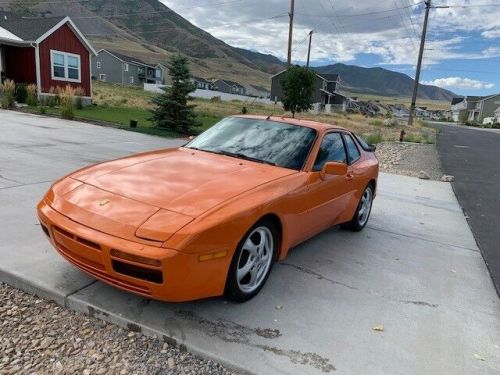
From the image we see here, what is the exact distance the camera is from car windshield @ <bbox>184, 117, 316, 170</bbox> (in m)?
4.18

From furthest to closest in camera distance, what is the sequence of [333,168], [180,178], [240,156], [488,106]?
[488,106]
[240,156]
[333,168]
[180,178]

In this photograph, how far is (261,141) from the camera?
14.5 feet

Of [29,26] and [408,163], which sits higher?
[29,26]

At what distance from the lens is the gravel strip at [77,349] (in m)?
2.56

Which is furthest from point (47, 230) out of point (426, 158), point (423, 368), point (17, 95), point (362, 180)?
point (17, 95)

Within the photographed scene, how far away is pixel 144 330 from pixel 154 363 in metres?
0.29

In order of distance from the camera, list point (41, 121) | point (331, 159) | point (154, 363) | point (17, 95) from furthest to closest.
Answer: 1. point (17, 95)
2. point (41, 121)
3. point (331, 159)
4. point (154, 363)

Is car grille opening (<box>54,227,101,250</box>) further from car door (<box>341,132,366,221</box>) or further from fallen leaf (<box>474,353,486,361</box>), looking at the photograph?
car door (<box>341,132,366,221</box>)

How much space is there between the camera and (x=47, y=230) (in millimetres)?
3232

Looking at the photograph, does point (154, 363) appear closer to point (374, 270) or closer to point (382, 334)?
point (382, 334)

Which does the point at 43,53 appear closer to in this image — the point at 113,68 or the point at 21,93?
the point at 21,93

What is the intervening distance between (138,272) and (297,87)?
29.5m

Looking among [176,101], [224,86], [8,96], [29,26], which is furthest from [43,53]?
[224,86]

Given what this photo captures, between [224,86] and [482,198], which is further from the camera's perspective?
[224,86]
